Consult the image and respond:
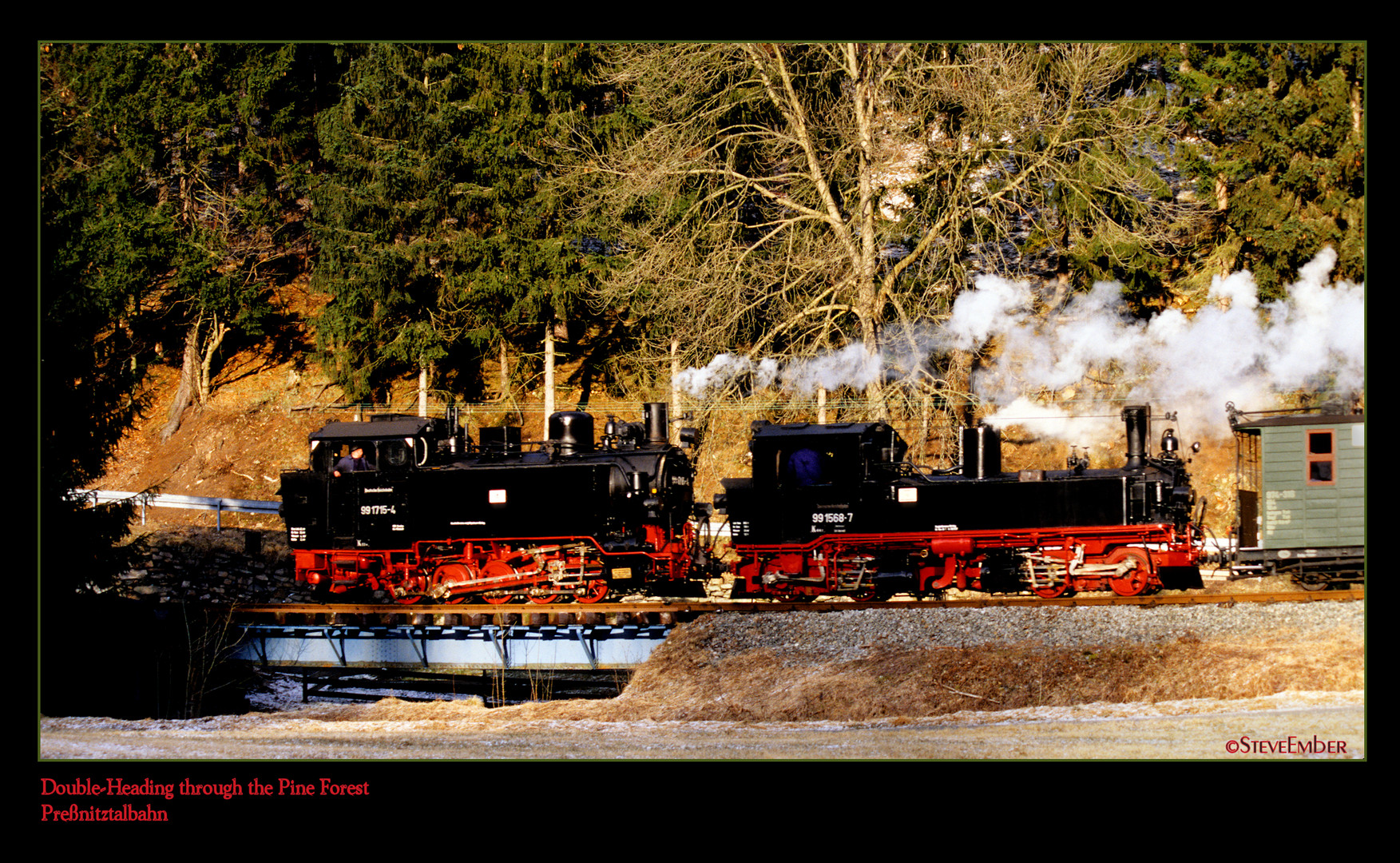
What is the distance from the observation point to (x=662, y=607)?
1620cm

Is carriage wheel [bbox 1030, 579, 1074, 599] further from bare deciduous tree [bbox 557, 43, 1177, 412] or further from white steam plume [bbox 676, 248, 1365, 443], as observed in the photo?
bare deciduous tree [bbox 557, 43, 1177, 412]

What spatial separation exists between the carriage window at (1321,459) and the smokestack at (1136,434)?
223 cm

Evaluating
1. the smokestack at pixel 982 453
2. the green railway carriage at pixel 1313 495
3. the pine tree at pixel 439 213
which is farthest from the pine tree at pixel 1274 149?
the pine tree at pixel 439 213

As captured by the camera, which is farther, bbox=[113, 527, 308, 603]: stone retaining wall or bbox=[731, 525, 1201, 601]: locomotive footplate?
bbox=[113, 527, 308, 603]: stone retaining wall

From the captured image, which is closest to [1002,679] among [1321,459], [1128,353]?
[1321,459]

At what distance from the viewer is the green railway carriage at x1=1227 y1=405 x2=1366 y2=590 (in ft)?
50.8

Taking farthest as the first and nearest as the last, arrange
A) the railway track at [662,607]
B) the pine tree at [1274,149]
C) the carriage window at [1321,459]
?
the pine tree at [1274,149] → the carriage window at [1321,459] → the railway track at [662,607]

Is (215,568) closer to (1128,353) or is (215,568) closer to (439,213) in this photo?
(439,213)

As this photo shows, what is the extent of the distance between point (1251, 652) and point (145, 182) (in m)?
27.5

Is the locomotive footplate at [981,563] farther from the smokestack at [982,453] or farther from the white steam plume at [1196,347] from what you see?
the white steam plume at [1196,347]

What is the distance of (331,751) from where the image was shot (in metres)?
10.7

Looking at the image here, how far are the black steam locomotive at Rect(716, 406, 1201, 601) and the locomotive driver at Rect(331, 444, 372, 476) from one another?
5930mm

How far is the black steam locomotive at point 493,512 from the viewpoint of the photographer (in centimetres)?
1678

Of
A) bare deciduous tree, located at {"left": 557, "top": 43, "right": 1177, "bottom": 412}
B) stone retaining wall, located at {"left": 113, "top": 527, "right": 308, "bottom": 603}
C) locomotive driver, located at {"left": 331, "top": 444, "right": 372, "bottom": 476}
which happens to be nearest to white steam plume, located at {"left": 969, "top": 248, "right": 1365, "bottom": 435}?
bare deciduous tree, located at {"left": 557, "top": 43, "right": 1177, "bottom": 412}
